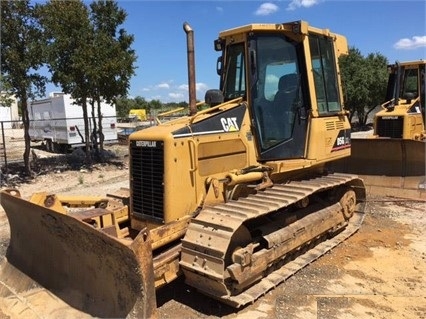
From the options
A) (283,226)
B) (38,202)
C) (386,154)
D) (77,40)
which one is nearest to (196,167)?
(283,226)

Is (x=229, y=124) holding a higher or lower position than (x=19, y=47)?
lower

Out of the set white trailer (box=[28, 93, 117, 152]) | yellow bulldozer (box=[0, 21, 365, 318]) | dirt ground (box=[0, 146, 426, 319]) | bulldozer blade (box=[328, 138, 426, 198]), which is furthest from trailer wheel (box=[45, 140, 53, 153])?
yellow bulldozer (box=[0, 21, 365, 318])

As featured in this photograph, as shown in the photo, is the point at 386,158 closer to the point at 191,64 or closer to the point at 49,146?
the point at 191,64

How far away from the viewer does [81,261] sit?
14.7 feet

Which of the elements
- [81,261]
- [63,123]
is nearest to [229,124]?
[81,261]

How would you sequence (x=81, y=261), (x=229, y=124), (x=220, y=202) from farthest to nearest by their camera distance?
(x=229, y=124) < (x=220, y=202) < (x=81, y=261)

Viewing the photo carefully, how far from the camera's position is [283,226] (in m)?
5.62

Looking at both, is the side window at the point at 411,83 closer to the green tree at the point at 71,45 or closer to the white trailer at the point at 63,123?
the green tree at the point at 71,45

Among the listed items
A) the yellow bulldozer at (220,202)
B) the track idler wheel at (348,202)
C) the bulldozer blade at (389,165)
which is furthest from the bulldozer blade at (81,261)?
the bulldozer blade at (389,165)

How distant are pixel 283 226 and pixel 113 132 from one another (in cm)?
1598

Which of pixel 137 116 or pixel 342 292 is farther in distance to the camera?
pixel 137 116

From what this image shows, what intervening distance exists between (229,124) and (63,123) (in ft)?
49.8

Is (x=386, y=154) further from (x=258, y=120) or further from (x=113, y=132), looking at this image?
(x=113, y=132)

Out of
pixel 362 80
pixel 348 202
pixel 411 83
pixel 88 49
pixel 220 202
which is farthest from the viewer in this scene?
pixel 362 80
